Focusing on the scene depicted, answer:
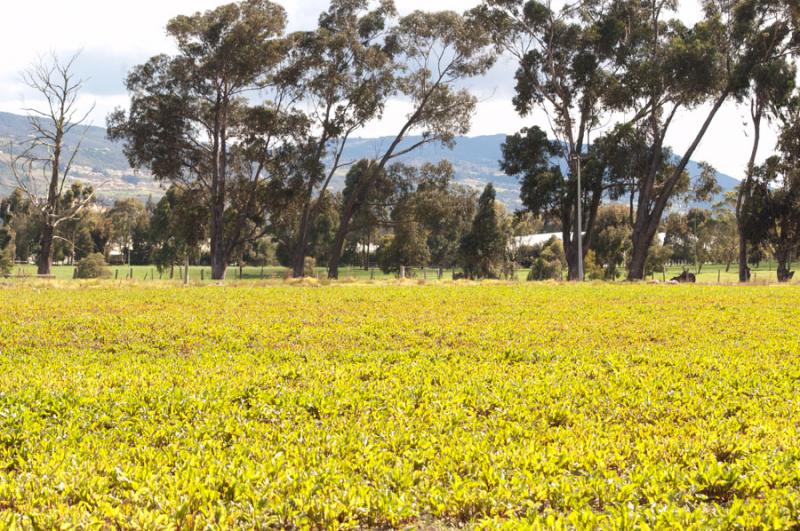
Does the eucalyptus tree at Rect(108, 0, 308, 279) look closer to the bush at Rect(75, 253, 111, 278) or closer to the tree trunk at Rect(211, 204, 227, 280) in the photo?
the tree trunk at Rect(211, 204, 227, 280)

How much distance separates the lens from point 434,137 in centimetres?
4362

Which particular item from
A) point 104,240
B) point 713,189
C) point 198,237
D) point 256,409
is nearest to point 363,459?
point 256,409

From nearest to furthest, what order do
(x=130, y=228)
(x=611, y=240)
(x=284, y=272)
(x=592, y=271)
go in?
(x=284, y=272) < (x=592, y=271) < (x=611, y=240) < (x=130, y=228)

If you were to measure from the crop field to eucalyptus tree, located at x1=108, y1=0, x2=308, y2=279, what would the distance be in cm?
2897

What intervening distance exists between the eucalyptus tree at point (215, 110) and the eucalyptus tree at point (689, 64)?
21.5 meters

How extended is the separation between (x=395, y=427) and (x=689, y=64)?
1440 inches

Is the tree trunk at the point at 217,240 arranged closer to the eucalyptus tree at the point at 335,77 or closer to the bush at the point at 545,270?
→ the eucalyptus tree at the point at 335,77

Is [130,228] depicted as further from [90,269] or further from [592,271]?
[592,271]

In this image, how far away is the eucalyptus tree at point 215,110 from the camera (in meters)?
40.1

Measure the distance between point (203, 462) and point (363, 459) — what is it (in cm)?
131

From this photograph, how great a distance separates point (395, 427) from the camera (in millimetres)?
6438

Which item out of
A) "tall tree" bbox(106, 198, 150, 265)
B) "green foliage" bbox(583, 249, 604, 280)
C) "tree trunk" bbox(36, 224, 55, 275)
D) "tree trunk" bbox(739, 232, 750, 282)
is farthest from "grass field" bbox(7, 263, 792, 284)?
"tall tree" bbox(106, 198, 150, 265)

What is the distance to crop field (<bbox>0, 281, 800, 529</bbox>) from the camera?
4574 mm

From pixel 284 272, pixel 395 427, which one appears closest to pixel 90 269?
pixel 284 272
